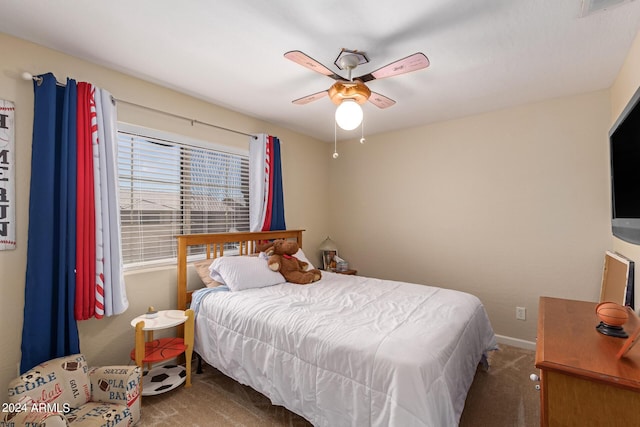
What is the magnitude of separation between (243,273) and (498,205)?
271cm

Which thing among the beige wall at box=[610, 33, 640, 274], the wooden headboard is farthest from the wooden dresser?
the wooden headboard

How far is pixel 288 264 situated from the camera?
296cm

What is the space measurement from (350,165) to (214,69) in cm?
242

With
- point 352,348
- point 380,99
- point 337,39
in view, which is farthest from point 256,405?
point 337,39

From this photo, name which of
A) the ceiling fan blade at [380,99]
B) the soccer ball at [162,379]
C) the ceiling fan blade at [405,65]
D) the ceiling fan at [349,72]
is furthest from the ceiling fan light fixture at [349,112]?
the soccer ball at [162,379]

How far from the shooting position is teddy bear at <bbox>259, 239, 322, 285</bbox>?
2.87m

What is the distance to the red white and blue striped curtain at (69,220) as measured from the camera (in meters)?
1.85

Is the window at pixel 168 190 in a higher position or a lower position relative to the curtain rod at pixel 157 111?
lower

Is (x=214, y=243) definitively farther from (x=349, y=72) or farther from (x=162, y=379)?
(x=349, y=72)

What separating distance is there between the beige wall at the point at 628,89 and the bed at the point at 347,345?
1.05 m

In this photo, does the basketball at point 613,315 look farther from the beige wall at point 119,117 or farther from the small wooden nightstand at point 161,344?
the beige wall at point 119,117

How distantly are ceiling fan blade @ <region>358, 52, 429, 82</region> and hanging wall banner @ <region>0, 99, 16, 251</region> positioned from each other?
2.30m

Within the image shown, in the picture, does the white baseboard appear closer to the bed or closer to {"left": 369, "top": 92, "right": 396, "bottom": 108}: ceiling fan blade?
the bed

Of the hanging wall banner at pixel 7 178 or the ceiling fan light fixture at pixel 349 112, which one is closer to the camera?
the hanging wall banner at pixel 7 178
